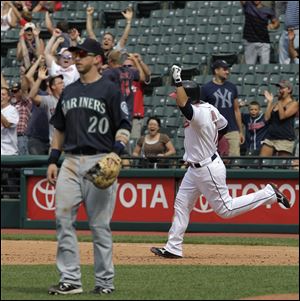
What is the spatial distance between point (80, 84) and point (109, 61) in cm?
674

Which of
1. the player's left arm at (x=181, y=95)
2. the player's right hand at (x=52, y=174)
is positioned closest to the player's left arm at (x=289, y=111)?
the player's left arm at (x=181, y=95)

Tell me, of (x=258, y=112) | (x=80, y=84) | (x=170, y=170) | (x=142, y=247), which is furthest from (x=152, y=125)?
(x=80, y=84)

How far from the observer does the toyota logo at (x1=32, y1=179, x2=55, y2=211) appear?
16.1 meters

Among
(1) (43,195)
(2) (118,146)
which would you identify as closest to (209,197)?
(2) (118,146)

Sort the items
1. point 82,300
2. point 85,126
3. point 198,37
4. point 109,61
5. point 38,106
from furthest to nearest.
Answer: point 198,37 < point 38,106 < point 109,61 < point 85,126 < point 82,300

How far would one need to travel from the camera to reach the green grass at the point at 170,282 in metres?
7.90

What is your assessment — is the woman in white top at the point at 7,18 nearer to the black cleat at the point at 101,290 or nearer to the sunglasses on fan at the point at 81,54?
the sunglasses on fan at the point at 81,54

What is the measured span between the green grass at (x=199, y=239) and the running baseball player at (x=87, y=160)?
603cm

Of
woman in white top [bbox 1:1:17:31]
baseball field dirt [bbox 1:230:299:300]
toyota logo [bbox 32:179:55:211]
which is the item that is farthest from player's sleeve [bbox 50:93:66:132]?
woman in white top [bbox 1:1:17:31]

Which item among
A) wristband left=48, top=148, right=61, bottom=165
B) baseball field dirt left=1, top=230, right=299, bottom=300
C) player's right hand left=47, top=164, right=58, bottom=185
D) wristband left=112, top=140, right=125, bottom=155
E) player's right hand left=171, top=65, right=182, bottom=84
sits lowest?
baseball field dirt left=1, top=230, right=299, bottom=300

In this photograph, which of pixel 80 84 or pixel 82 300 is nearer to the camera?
pixel 82 300

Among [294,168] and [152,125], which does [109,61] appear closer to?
[152,125]

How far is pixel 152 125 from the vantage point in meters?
15.6

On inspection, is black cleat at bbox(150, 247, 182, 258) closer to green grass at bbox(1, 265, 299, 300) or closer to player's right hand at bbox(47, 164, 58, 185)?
green grass at bbox(1, 265, 299, 300)
